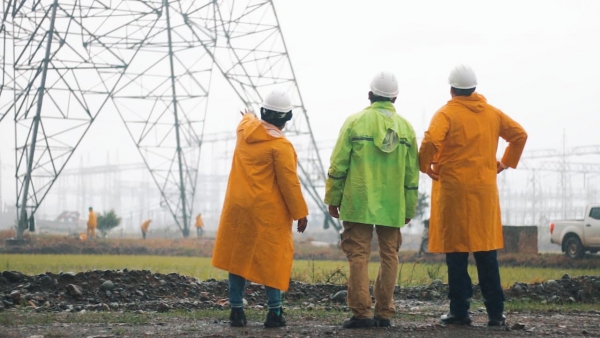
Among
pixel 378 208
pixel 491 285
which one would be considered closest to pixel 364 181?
pixel 378 208

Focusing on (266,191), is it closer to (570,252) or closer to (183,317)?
(183,317)

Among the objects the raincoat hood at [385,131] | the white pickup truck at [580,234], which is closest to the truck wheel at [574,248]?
the white pickup truck at [580,234]

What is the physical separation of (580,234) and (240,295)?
19382 millimetres

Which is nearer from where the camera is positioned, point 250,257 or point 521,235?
point 250,257

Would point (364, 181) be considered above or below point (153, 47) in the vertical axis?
below

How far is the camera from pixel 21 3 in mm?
26297

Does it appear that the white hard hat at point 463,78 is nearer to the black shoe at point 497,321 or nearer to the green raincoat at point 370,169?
the green raincoat at point 370,169

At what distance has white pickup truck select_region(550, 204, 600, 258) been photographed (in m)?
24.5

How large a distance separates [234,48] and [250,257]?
2460 cm

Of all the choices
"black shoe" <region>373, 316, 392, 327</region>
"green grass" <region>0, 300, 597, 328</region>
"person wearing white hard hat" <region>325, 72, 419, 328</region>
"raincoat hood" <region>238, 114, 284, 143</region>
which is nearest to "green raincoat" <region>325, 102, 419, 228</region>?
"person wearing white hard hat" <region>325, 72, 419, 328</region>

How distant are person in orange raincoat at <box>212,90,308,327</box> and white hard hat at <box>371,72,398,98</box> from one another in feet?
2.76

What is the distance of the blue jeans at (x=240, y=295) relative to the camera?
708cm

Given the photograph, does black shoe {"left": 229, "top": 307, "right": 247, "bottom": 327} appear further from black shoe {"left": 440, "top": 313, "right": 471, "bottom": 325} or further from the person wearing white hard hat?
black shoe {"left": 440, "top": 313, "right": 471, "bottom": 325}

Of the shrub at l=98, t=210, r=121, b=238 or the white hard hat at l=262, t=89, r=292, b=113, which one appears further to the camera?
the shrub at l=98, t=210, r=121, b=238
